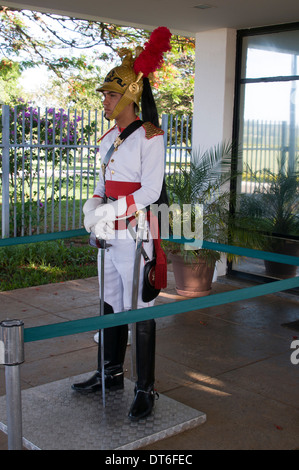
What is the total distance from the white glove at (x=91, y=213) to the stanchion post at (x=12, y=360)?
1.22 meters

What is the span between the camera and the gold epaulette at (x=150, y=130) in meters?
3.56

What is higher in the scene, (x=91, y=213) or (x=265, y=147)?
(x=265, y=147)

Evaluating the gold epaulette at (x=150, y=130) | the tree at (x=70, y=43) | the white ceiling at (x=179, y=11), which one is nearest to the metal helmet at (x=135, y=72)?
the gold epaulette at (x=150, y=130)

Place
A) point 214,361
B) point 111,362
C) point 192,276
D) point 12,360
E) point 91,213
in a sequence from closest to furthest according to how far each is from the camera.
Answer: point 12,360, point 91,213, point 111,362, point 214,361, point 192,276

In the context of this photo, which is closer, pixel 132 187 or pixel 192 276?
pixel 132 187

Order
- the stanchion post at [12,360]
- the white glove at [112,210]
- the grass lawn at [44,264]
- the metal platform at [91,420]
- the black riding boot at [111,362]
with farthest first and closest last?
the grass lawn at [44,264] → the black riding boot at [111,362] → the white glove at [112,210] → the metal platform at [91,420] → the stanchion post at [12,360]

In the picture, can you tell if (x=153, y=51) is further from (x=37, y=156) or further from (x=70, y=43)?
(x=70, y=43)

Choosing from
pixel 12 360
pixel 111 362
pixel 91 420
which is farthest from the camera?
pixel 111 362

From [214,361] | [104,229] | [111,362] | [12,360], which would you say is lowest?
[214,361]

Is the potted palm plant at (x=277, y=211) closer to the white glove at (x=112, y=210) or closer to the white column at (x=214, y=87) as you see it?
the white column at (x=214, y=87)

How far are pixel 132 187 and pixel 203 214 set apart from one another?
316 cm

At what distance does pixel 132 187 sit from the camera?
3.62 metres

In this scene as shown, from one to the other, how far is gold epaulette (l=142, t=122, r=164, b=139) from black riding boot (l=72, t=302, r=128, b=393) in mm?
1103

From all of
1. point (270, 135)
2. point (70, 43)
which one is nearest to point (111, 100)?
point (270, 135)
